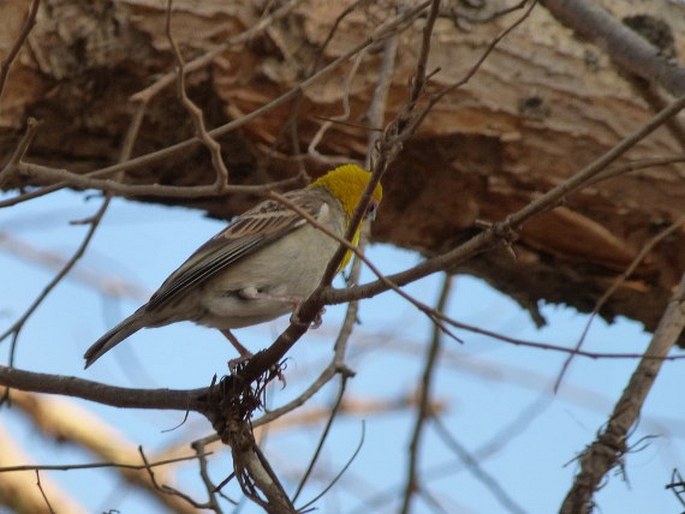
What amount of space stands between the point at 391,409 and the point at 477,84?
10.7ft

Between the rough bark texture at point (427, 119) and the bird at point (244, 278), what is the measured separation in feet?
1.25

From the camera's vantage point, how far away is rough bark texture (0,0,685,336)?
494cm

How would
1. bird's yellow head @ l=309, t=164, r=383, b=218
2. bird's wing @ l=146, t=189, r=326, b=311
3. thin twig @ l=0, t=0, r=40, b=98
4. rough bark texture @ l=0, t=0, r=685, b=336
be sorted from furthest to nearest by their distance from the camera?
bird's yellow head @ l=309, t=164, r=383, b=218
rough bark texture @ l=0, t=0, r=685, b=336
bird's wing @ l=146, t=189, r=326, b=311
thin twig @ l=0, t=0, r=40, b=98

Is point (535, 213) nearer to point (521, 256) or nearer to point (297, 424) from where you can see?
point (521, 256)

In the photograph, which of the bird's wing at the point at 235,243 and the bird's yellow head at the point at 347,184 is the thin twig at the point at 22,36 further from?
the bird's yellow head at the point at 347,184

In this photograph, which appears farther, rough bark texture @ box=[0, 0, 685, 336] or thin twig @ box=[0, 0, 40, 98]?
rough bark texture @ box=[0, 0, 685, 336]

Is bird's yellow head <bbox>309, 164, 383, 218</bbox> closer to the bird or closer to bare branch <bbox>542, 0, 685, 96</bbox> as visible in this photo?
the bird

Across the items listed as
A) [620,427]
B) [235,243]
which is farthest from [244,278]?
[620,427]

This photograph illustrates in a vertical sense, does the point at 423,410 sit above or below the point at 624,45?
below

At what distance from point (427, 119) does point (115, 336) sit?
179 cm

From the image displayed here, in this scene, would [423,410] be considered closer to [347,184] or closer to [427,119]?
[347,184]

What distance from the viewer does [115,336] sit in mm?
4363

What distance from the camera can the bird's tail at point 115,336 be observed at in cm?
425

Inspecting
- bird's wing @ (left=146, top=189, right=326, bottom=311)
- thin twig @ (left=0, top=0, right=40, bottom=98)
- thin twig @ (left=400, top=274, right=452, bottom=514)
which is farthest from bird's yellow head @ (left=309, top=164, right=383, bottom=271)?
thin twig @ (left=0, top=0, right=40, bottom=98)
